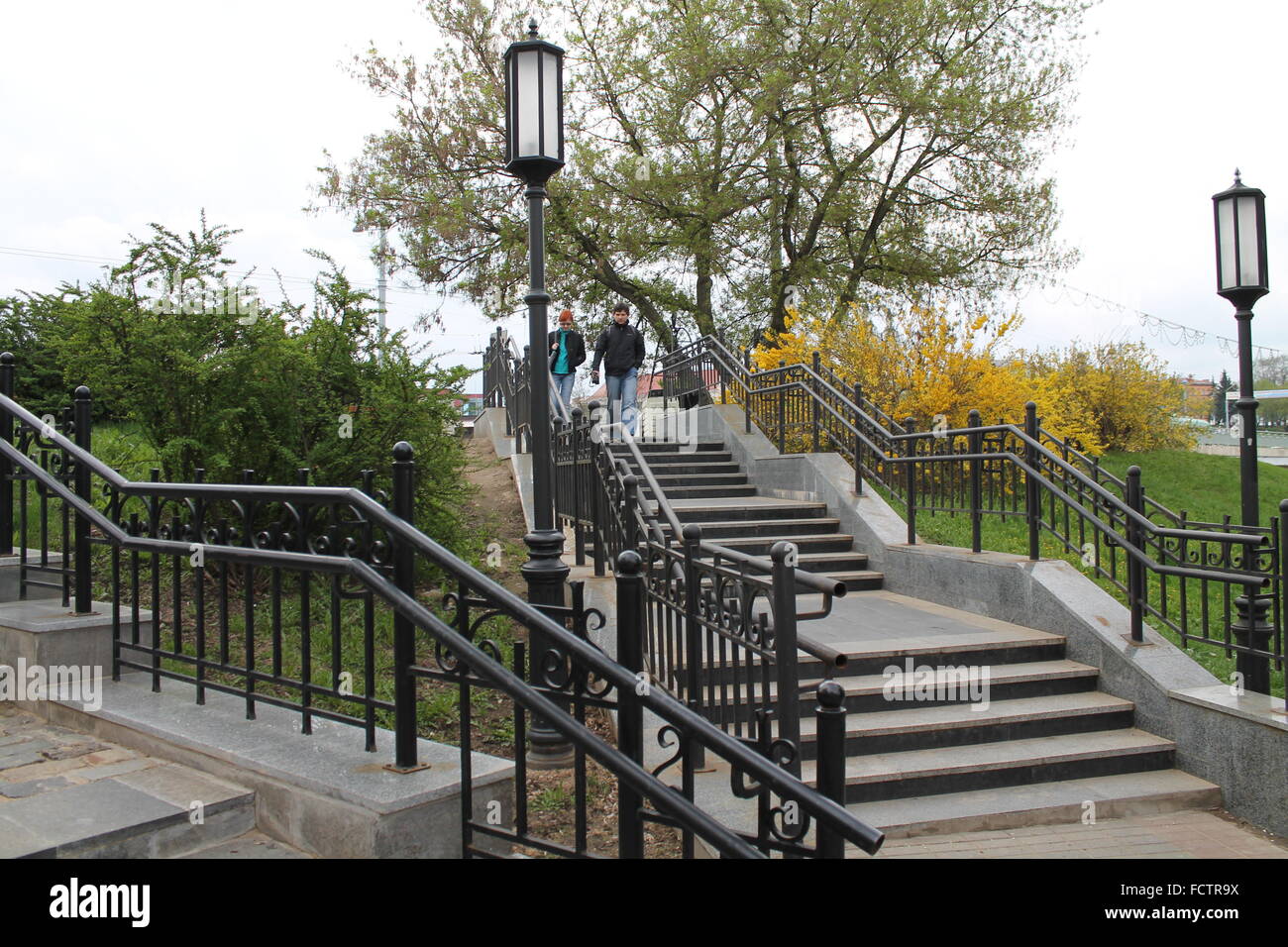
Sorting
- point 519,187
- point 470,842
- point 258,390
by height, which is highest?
point 519,187

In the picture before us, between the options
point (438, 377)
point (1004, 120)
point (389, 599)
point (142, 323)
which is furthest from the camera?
point (1004, 120)

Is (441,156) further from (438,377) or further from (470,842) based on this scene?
(470,842)

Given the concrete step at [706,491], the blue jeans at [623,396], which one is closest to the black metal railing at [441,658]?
the concrete step at [706,491]

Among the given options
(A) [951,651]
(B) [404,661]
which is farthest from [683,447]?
(B) [404,661]

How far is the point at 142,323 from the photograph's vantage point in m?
6.49

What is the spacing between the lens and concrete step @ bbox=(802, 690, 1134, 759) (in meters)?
5.23

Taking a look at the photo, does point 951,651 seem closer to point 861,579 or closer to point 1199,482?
point 861,579

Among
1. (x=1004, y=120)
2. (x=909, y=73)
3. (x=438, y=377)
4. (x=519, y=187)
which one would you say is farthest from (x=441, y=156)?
(x=438, y=377)

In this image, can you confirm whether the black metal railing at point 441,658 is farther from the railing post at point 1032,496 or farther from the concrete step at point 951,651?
the railing post at point 1032,496

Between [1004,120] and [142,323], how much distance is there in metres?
16.2

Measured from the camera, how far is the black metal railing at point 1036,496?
5547 mm

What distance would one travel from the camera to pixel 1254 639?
17.5ft

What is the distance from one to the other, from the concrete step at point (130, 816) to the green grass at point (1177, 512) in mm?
5504

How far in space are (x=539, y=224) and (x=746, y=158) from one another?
47.4ft
